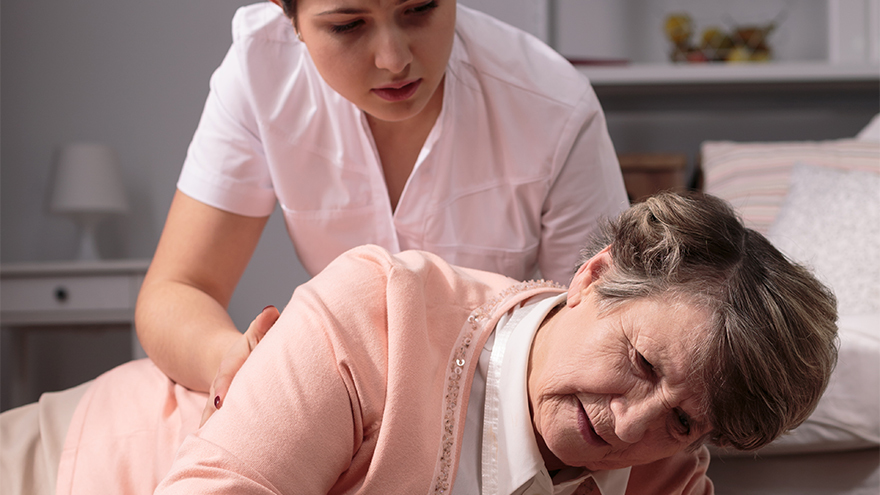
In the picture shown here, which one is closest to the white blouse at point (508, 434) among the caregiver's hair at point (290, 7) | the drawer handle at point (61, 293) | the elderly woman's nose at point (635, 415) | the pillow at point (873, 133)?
the elderly woman's nose at point (635, 415)

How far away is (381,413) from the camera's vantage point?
3.02 feet

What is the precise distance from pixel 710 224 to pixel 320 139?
0.78m

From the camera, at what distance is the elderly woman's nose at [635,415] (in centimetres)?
90

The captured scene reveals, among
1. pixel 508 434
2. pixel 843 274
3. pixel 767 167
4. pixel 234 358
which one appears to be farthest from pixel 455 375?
pixel 767 167

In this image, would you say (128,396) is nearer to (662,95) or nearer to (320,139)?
(320,139)

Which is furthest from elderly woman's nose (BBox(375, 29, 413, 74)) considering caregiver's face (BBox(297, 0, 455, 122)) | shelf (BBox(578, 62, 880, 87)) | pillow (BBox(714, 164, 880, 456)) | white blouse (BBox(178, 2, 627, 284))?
shelf (BBox(578, 62, 880, 87))

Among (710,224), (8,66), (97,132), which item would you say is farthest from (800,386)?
(8,66)

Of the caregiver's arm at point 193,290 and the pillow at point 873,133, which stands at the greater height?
A: the caregiver's arm at point 193,290

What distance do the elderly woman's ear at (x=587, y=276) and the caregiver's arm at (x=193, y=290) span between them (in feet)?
1.79

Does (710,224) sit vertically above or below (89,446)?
above

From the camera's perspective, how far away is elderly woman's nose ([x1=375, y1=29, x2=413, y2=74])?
111 centimetres

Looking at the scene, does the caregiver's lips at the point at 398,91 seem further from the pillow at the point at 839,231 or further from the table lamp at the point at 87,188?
the table lamp at the point at 87,188

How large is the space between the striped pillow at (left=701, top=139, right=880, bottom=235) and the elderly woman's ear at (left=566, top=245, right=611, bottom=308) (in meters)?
1.39

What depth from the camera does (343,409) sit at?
0.88m
